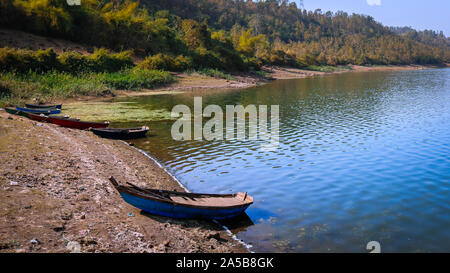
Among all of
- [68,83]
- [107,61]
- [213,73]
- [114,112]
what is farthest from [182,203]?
[213,73]

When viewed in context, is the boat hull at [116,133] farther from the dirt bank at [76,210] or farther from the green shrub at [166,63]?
the green shrub at [166,63]

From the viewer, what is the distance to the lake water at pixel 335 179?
29.6ft

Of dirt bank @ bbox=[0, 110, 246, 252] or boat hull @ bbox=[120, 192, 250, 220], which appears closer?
dirt bank @ bbox=[0, 110, 246, 252]

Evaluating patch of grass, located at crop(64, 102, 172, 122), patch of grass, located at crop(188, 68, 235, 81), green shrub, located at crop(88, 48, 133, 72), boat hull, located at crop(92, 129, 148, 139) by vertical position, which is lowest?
boat hull, located at crop(92, 129, 148, 139)

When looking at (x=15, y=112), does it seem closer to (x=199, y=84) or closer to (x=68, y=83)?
(x=68, y=83)

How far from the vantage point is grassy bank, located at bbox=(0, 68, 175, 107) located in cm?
2988

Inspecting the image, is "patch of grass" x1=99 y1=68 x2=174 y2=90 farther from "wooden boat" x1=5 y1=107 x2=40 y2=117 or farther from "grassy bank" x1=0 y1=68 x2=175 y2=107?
"wooden boat" x1=5 y1=107 x2=40 y2=117

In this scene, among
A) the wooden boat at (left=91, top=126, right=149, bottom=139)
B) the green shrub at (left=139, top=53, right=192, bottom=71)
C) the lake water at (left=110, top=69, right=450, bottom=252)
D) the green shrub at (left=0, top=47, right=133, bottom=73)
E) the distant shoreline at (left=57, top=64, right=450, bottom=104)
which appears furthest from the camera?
the green shrub at (left=139, top=53, right=192, bottom=71)

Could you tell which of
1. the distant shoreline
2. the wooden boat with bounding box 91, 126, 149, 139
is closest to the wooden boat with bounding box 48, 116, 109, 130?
the wooden boat with bounding box 91, 126, 149, 139

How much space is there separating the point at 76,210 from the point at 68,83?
107ft

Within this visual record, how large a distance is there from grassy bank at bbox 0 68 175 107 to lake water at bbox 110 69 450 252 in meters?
14.0

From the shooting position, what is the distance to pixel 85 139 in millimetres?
17203

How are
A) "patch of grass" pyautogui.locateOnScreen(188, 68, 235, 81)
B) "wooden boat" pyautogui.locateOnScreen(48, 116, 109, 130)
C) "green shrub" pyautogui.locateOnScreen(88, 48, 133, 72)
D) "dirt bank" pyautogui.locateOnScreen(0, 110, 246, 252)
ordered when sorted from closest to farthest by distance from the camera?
"dirt bank" pyautogui.locateOnScreen(0, 110, 246, 252)
"wooden boat" pyautogui.locateOnScreen(48, 116, 109, 130)
"green shrub" pyautogui.locateOnScreen(88, 48, 133, 72)
"patch of grass" pyautogui.locateOnScreen(188, 68, 235, 81)
